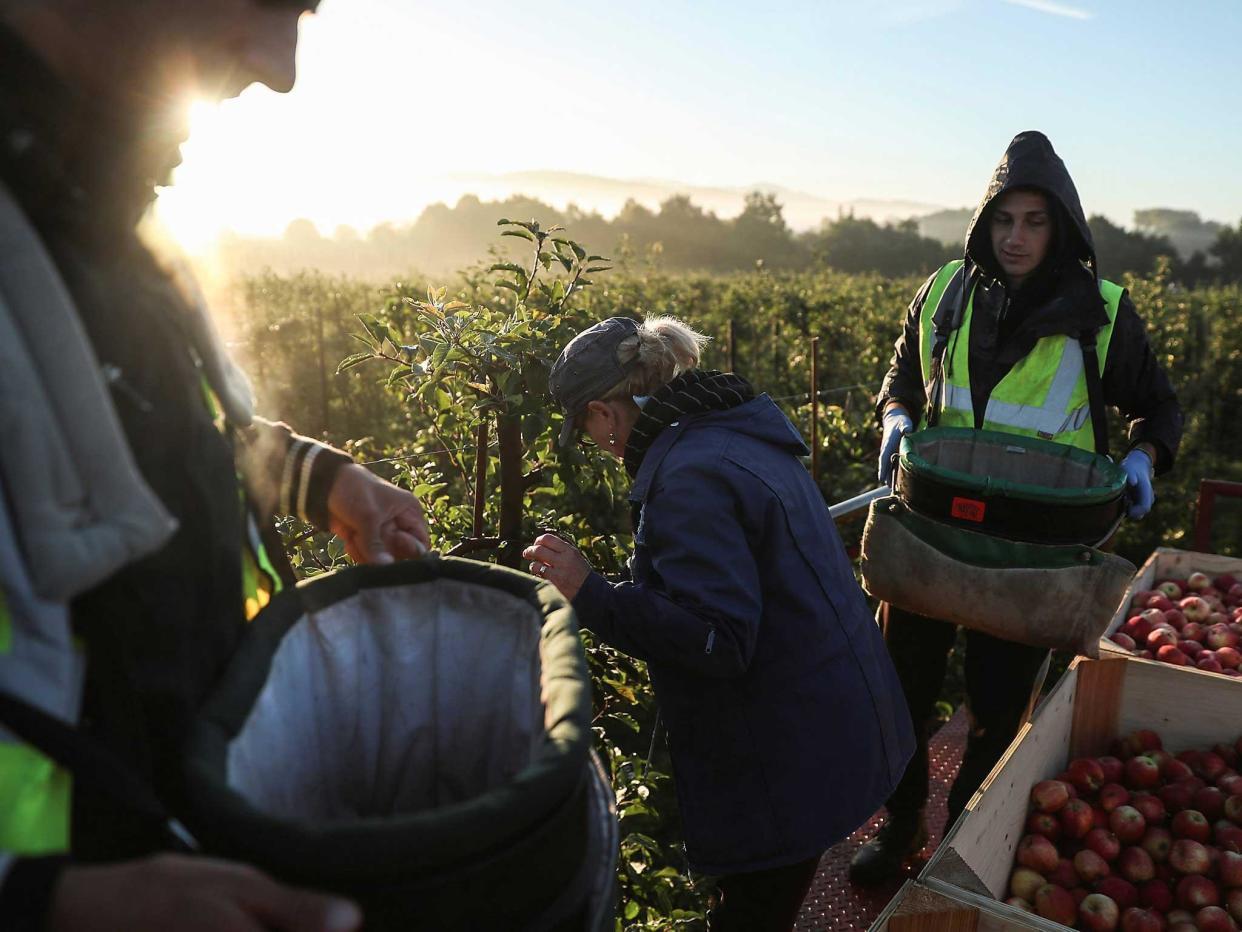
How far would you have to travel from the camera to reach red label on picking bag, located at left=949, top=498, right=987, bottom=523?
7.13 feet

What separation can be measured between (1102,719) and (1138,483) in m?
0.72

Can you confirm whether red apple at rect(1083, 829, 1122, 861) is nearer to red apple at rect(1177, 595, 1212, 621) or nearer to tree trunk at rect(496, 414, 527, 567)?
red apple at rect(1177, 595, 1212, 621)

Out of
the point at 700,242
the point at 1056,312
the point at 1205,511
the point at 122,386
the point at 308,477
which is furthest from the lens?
the point at 700,242

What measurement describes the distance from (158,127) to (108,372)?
0.70ft

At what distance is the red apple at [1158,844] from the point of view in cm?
227

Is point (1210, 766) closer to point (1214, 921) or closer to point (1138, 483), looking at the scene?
point (1214, 921)

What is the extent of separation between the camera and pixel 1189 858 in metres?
2.19

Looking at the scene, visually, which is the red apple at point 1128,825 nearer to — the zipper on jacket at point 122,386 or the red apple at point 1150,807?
the red apple at point 1150,807

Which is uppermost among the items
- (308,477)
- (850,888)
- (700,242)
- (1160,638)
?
(700,242)

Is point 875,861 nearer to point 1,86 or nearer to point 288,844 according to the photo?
point 288,844

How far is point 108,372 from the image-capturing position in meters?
0.71

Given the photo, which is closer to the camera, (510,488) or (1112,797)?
(510,488)

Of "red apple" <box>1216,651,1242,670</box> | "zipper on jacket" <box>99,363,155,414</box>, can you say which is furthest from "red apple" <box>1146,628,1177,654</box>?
"zipper on jacket" <box>99,363,155,414</box>

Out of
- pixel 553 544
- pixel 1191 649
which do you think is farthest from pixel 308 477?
pixel 1191 649
